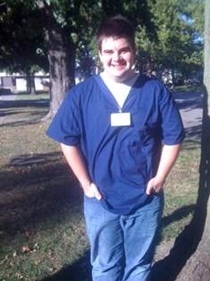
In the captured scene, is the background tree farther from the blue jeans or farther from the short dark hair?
the blue jeans

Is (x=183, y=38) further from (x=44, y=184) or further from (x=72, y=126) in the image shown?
(x=72, y=126)

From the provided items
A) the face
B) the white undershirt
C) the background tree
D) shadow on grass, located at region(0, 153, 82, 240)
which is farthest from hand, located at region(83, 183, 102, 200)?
the background tree

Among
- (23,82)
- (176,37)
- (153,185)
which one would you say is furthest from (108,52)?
(23,82)

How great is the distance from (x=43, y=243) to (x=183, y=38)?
2106 inches

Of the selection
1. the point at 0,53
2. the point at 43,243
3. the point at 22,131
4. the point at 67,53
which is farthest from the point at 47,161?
the point at 0,53

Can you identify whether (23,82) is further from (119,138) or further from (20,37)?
(119,138)

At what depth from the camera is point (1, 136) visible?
17.0m

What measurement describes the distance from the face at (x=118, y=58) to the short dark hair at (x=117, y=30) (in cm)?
3

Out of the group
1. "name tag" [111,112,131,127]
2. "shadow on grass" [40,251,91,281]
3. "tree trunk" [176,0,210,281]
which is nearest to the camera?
"name tag" [111,112,131,127]

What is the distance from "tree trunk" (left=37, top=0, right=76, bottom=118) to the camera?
20.5 metres

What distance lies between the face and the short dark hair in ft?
0.08

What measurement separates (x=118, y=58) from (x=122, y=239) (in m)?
1.20

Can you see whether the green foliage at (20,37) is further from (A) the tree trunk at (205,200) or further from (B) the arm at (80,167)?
(B) the arm at (80,167)

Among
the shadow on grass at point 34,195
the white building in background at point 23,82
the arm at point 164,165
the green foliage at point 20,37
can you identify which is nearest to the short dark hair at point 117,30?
the arm at point 164,165
